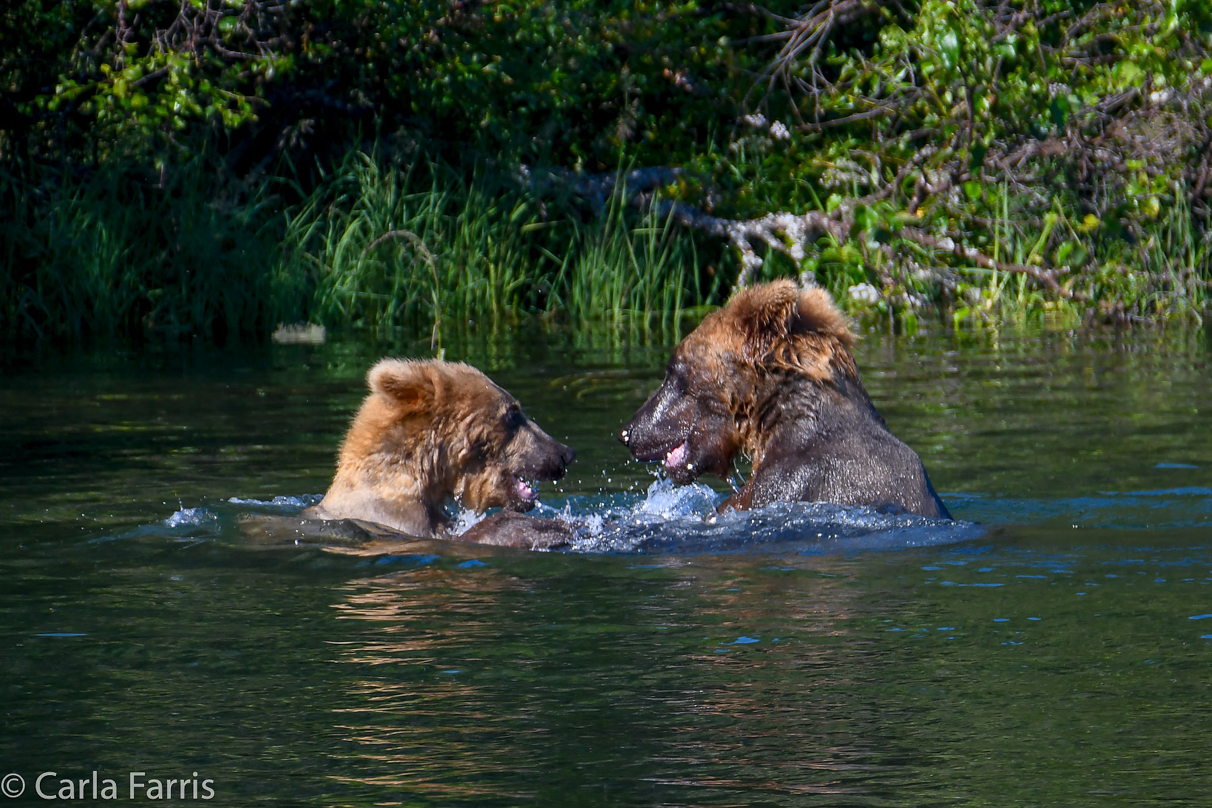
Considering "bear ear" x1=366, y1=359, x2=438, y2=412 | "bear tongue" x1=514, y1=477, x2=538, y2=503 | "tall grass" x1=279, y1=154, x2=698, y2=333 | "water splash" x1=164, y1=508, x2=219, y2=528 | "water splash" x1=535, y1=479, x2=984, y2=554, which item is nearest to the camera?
"water splash" x1=535, y1=479, x2=984, y2=554

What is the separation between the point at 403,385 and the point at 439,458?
1.18ft

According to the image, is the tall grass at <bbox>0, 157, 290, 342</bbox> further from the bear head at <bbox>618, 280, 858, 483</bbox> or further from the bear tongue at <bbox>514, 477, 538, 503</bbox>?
the bear head at <bbox>618, 280, 858, 483</bbox>

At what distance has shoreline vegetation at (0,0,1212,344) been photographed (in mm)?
17016

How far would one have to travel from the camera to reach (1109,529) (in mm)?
7746

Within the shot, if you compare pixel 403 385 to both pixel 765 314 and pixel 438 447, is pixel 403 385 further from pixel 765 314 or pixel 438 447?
pixel 765 314

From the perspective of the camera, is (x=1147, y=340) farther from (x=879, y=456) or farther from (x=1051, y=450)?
(x=879, y=456)

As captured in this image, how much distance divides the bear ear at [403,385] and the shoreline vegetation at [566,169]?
27.6ft

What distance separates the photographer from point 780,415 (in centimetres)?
773

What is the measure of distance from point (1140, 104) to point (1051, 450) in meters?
9.75

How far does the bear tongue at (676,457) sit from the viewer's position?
8047 mm

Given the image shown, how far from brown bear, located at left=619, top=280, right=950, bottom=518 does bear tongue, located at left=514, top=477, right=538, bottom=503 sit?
19.9 inches

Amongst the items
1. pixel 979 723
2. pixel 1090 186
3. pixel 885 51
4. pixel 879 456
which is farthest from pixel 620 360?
pixel 979 723

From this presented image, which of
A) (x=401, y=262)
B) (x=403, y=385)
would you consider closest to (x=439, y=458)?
(x=403, y=385)
